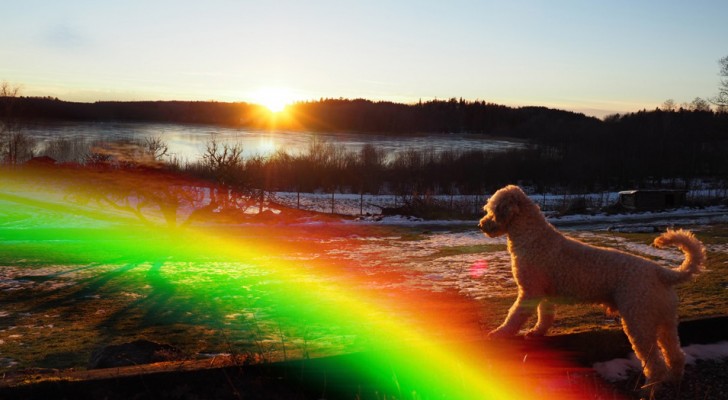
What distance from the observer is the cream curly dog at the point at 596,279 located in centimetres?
516

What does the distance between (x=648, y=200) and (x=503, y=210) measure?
46251 millimetres

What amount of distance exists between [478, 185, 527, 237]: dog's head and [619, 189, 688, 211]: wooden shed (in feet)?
141

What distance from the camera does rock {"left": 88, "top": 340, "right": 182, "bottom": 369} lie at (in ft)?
19.6

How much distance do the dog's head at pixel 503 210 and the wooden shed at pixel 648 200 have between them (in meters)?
43.1

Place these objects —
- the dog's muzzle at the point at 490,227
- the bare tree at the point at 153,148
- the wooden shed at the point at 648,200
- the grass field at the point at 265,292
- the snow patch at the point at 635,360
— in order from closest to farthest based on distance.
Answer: the snow patch at the point at 635,360
the dog's muzzle at the point at 490,227
the grass field at the point at 265,292
the bare tree at the point at 153,148
the wooden shed at the point at 648,200

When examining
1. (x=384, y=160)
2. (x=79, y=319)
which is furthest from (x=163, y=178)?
(x=384, y=160)

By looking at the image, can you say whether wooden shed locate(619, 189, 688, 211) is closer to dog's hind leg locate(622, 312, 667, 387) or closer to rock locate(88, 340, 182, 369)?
dog's hind leg locate(622, 312, 667, 387)

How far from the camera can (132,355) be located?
6219 mm

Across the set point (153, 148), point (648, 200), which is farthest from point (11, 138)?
point (648, 200)

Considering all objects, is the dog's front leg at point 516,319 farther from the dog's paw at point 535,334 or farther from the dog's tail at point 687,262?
the dog's tail at point 687,262

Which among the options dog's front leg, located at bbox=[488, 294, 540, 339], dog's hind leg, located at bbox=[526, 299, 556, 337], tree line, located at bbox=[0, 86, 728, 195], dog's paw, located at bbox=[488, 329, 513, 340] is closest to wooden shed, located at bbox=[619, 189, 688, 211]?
tree line, located at bbox=[0, 86, 728, 195]

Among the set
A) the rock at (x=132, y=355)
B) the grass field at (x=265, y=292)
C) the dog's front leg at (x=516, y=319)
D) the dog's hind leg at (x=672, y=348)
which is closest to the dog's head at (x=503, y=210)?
the dog's front leg at (x=516, y=319)

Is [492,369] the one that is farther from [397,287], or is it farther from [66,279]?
[66,279]

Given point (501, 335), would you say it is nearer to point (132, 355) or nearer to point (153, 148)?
point (132, 355)
